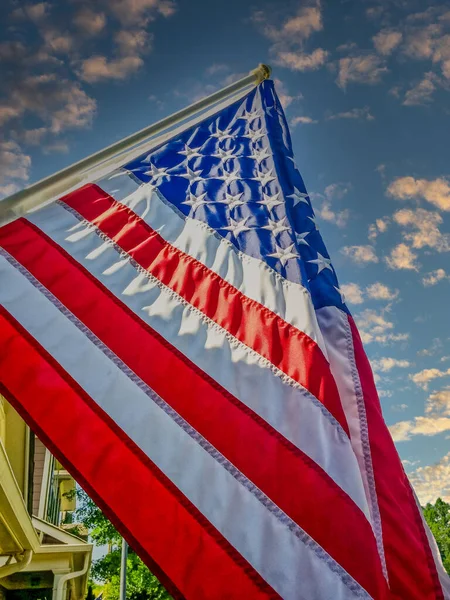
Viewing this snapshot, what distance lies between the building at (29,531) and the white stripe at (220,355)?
210 cm

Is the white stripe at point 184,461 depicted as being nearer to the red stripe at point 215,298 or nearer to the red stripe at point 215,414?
the red stripe at point 215,414

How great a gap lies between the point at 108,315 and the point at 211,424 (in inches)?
33.2

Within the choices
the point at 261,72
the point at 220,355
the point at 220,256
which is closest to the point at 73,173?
the point at 220,256

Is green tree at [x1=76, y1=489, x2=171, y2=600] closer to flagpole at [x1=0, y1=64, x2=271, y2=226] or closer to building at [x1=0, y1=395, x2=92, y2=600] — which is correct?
building at [x1=0, y1=395, x2=92, y2=600]

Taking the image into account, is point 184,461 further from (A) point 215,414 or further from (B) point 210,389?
(B) point 210,389

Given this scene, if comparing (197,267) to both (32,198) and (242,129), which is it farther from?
(242,129)

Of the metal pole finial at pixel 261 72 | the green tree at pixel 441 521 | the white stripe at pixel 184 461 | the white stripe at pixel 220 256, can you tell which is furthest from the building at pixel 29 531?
the green tree at pixel 441 521

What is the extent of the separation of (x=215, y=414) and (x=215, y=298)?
0.78 m

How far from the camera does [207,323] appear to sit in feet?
9.78

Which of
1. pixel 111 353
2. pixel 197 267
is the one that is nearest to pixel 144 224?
pixel 197 267

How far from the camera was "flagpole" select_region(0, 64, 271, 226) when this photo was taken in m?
2.66

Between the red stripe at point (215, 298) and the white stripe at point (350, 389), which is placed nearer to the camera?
the white stripe at point (350, 389)

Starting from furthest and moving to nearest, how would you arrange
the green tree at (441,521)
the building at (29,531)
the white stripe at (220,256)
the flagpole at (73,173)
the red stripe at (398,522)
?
the green tree at (441,521) → the building at (29,531) → the white stripe at (220,256) → the flagpole at (73,173) → the red stripe at (398,522)

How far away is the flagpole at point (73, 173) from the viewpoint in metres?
2.66
